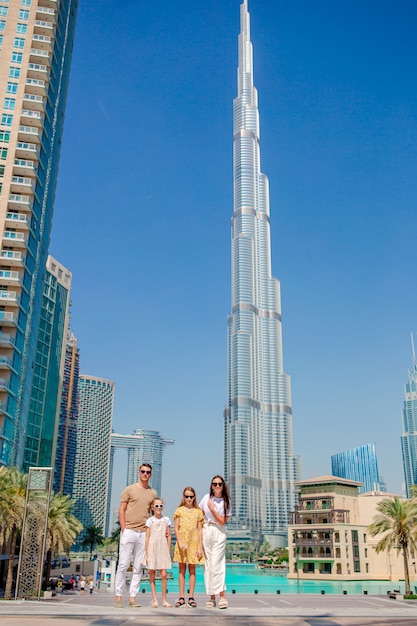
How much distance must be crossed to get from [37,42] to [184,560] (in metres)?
77.5

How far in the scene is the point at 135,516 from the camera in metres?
11.1

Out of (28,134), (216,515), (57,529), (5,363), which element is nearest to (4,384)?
(5,363)

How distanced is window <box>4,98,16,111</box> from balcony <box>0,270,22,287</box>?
67.2ft

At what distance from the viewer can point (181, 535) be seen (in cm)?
1061

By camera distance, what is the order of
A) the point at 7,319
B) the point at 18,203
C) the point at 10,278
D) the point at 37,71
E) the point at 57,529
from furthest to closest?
the point at 37,71
the point at 18,203
the point at 10,278
the point at 7,319
the point at 57,529

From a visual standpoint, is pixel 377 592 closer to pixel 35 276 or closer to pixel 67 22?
pixel 35 276

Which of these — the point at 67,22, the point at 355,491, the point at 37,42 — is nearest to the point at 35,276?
the point at 37,42

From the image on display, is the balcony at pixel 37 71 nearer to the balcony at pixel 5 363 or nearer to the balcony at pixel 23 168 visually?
the balcony at pixel 23 168

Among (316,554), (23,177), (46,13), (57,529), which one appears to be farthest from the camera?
(316,554)

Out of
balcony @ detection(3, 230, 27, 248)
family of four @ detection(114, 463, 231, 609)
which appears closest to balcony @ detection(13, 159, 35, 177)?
balcony @ detection(3, 230, 27, 248)

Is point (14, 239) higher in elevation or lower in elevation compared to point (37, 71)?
lower

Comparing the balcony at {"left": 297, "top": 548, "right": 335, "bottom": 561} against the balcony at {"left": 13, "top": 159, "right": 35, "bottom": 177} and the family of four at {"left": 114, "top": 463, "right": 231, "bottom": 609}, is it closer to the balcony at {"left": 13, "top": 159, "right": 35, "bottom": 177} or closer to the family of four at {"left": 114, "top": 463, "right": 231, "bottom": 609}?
the balcony at {"left": 13, "top": 159, "right": 35, "bottom": 177}

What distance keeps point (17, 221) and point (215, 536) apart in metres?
63.1

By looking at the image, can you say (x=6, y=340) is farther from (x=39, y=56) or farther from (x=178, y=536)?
(x=178, y=536)
